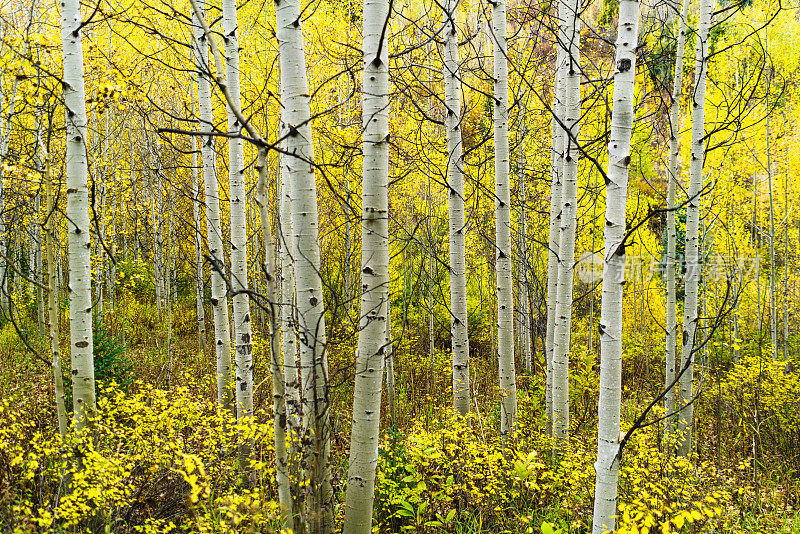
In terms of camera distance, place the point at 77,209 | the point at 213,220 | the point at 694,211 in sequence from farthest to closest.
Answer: the point at 694,211
the point at 213,220
the point at 77,209

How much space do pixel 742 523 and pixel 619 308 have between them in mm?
3311

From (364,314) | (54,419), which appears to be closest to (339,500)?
(364,314)

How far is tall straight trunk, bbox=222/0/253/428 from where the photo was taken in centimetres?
373

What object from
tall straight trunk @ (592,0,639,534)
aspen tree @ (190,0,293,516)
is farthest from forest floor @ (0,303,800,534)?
tall straight trunk @ (592,0,639,534)

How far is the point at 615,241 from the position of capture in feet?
6.91

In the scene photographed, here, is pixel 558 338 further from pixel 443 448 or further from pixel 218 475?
pixel 218 475

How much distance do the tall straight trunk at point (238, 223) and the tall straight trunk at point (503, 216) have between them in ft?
6.88

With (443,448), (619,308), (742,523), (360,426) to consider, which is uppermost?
(619,308)

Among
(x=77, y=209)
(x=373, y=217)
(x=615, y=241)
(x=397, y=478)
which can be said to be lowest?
(x=397, y=478)

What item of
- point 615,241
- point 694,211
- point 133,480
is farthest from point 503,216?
point 133,480

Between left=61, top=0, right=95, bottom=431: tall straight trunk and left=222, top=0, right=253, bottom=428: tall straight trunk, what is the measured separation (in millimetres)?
971

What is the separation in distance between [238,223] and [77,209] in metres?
1.10

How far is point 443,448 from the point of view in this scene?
3922 millimetres

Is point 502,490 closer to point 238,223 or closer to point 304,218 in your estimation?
point 304,218
